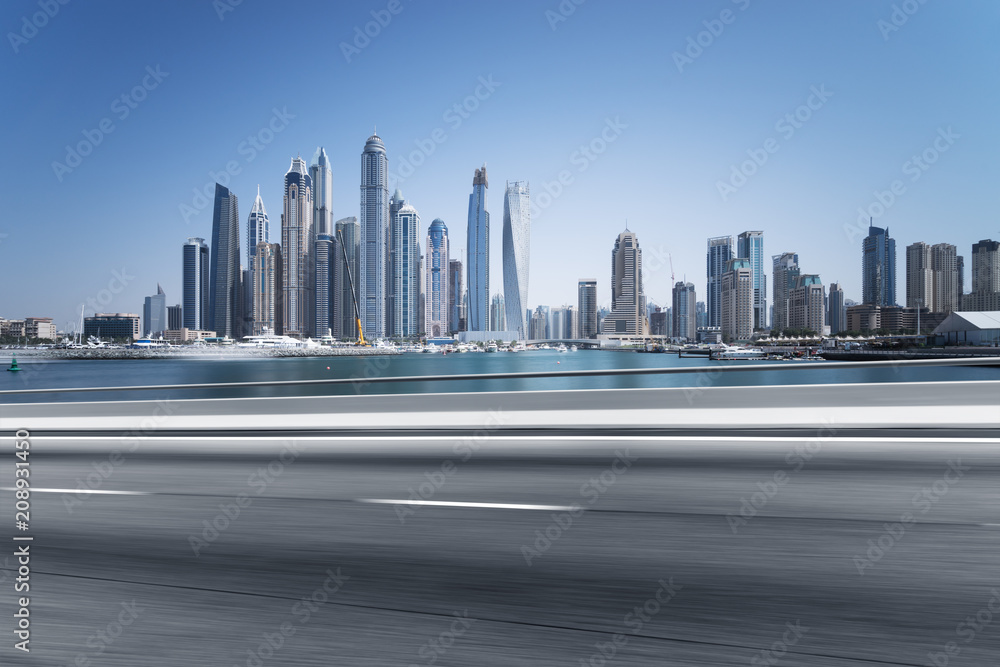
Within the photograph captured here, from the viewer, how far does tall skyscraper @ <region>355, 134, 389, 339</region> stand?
12925 cm

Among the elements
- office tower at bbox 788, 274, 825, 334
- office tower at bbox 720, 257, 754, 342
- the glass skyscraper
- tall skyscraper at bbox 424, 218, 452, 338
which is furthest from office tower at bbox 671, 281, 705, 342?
tall skyscraper at bbox 424, 218, 452, 338

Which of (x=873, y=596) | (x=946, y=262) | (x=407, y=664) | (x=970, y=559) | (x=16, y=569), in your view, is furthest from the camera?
(x=946, y=262)

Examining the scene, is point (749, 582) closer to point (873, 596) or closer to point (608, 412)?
point (873, 596)

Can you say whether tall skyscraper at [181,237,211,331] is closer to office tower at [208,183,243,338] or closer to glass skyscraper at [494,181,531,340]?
office tower at [208,183,243,338]

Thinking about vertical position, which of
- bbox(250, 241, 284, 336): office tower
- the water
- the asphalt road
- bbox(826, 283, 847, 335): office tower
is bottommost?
the water

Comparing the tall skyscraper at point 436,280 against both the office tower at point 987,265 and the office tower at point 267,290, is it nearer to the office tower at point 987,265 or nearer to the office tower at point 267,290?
the office tower at point 267,290

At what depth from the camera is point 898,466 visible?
3629mm

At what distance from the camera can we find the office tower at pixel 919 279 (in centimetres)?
1903

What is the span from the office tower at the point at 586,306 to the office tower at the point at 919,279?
10012cm

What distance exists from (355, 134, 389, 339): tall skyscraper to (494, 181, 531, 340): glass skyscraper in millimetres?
31421

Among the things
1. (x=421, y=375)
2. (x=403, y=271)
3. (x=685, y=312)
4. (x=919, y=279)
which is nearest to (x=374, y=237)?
(x=403, y=271)

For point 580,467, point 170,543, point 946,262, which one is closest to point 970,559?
point 580,467

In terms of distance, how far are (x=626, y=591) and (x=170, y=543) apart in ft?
8.67

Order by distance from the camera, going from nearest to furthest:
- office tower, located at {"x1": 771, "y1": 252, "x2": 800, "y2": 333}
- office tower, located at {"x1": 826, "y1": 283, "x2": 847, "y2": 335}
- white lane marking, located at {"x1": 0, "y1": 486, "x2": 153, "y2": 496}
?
1. white lane marking, located at {"x1": 0, "y1": 486, "x2": 153, "y2": 496}
2. office tower, located at {"x1": 826, "y1": 283, "x2": 847, "y2": 335}
3. office tower, located at {"x1": 771, "y1": 252, "x2": 800, "y2": 333}
